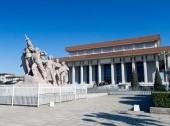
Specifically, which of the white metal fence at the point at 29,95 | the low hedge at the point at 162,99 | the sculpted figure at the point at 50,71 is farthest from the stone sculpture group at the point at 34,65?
the low hedge at the point at 162,99

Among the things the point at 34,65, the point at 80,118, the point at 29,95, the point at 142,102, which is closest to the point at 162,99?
the point at 80,118

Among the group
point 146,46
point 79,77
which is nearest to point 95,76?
point 79,77

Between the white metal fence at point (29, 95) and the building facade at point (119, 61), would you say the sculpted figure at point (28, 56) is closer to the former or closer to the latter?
the white metal fence at point (29, 95)

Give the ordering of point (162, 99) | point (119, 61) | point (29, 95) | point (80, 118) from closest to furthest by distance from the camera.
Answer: point (80, 118), point (162, 99), point (29, 95), point (119, 61)

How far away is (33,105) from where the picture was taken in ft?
50.0

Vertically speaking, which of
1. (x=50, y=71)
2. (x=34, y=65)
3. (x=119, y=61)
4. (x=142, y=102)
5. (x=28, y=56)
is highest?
(x=119, y=61)

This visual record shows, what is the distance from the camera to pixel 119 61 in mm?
64750

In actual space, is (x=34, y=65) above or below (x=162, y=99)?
above

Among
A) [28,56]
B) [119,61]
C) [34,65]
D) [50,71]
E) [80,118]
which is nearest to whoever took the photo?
[80,118]

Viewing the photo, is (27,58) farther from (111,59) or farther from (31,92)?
(111,59)

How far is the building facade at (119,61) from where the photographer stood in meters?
61.0

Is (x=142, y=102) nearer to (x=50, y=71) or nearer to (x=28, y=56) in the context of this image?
(x=50, y=71)

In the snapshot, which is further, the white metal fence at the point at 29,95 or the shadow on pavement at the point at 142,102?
the white metal fence at the point at 29,95

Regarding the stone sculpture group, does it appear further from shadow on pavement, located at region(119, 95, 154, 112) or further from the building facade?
the building facade
